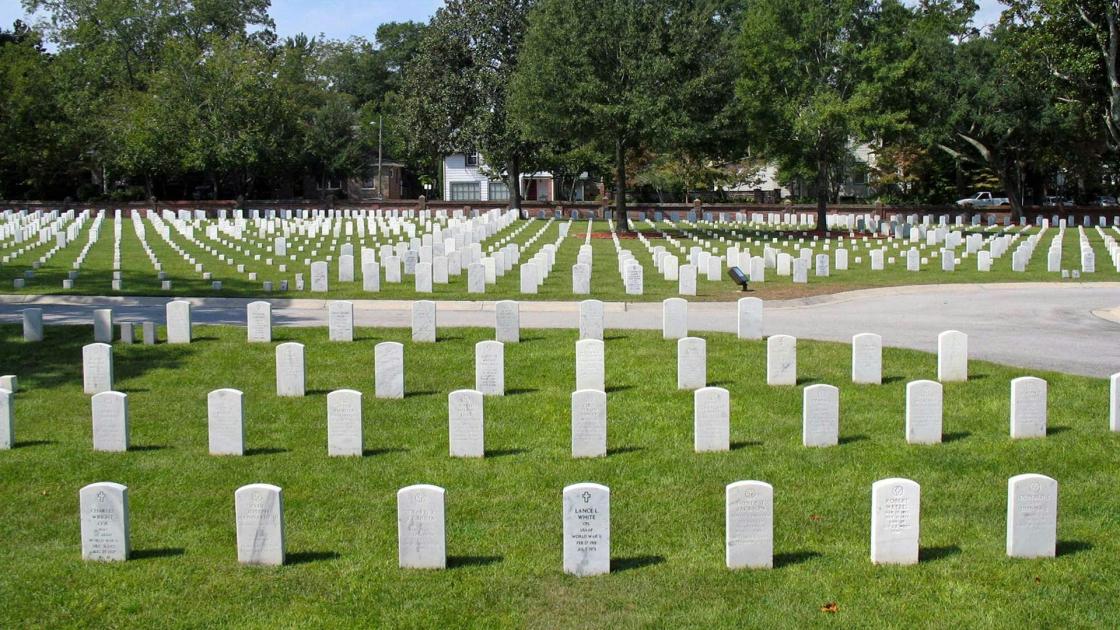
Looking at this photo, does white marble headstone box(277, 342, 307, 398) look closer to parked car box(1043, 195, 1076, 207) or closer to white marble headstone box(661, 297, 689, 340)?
white marble headstone box(661, 297, 689, 340)

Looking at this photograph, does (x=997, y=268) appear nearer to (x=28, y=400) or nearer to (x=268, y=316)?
(x=268, y=316)

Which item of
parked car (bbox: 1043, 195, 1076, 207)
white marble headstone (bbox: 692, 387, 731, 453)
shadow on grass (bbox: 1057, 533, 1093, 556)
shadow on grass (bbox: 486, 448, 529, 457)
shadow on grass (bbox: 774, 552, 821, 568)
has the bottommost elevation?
shadow on grass (bbox: 1057, 533, 1093, 556)

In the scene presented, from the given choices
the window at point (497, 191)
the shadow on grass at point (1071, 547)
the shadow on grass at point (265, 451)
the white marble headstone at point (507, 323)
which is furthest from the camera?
the window at point (497, 191)

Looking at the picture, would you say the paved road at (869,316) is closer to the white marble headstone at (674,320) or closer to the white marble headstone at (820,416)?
the white marble headstone at (674,320)

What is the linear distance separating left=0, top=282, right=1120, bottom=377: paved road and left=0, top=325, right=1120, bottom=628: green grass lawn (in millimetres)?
2680

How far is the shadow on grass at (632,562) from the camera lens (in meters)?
8.43

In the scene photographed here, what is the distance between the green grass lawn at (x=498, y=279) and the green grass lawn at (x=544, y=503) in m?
8.42

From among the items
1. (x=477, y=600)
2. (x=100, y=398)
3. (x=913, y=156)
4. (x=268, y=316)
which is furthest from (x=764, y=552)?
(x=913, y=156)

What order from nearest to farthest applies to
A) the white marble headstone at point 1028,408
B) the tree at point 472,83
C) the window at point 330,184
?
the white marble headstone at point 1028,408 < the tree at point 472,83 < the window at point 330,184

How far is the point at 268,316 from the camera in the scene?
704 inches

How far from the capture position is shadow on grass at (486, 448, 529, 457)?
11680 mm

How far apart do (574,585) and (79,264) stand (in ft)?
86.8

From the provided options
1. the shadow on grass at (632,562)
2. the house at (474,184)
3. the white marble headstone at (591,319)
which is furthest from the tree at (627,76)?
the house at (474,184)

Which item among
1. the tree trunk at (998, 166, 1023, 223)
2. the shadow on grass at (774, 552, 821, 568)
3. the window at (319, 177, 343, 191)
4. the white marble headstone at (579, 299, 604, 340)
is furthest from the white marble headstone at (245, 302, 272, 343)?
the window at (319, 177, 343, 191)
